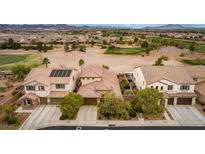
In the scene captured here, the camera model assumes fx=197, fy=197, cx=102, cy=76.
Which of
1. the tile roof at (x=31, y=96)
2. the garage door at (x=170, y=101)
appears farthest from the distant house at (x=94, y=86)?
the garage door at (x=170, y=101)

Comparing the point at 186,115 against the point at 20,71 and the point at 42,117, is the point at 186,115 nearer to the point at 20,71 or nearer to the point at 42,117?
the point at 42,117

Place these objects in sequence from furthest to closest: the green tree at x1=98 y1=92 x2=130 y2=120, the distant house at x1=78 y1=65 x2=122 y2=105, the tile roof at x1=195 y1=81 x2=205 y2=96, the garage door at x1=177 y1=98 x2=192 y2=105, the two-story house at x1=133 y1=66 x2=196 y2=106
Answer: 1. the tile roof at x1=195 y1=81 x2=205 y2=96
2. the garage door at x1=177 y1=98 x2=192 y2=105
3. the two-story house at x1=133 y1=66 x2=196 y2=106
4. the distant house at x1=78 y1=65 x2=122 y2=105
5. the green tree at x1=98 y1=92 x2=130 y2=120

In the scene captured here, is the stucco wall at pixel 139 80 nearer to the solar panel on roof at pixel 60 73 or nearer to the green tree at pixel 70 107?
the green tree at pixel 70 107

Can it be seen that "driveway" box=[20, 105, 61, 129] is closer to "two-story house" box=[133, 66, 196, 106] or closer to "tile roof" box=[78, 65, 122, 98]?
"tile roof" box=[78, 65, 122, 98]

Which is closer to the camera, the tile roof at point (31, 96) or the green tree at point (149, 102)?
the green tree at point (149, 102)

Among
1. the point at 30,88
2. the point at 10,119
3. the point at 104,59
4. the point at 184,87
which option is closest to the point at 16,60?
the point at 104,59

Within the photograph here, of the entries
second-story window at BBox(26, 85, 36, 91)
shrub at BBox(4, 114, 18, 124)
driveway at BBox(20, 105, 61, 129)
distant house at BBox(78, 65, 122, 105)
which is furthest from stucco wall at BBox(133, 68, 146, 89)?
shrub at BBox(4, 114, 18, 124)
